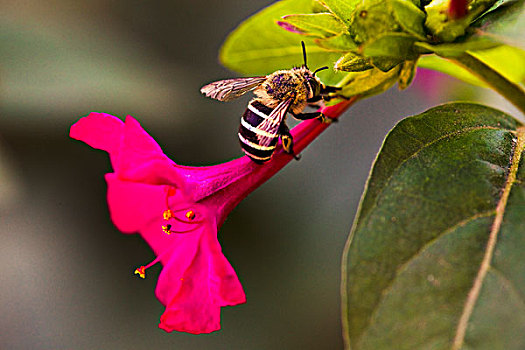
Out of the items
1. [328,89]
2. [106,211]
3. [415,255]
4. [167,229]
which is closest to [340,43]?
[328,89]

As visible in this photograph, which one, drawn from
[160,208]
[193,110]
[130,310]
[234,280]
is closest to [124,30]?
[193,110]

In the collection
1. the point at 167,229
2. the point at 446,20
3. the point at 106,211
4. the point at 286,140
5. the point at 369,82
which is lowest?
the point at 106,211

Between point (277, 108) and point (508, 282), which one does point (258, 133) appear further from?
point (508, 282)

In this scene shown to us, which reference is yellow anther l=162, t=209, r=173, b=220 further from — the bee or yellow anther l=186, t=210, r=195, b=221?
the bee

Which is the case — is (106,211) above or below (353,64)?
below

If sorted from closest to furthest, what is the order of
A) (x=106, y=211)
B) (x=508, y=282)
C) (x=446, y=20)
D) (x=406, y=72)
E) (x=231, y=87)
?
(x=508, y=282) < (x=446, y=20) < (x=406, y=72) < (x=231, y=87) < (x=106, y=211)

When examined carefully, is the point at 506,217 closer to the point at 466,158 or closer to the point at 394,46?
the point at 466,158
